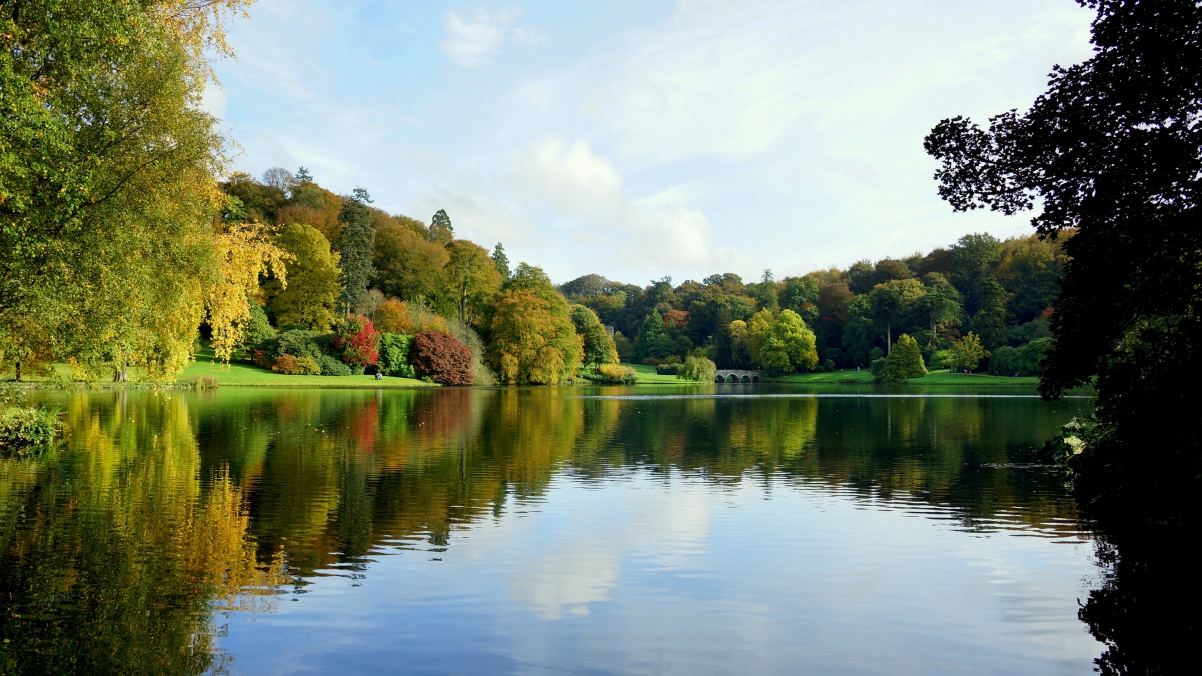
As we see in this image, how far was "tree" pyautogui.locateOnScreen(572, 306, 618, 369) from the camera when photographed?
294 ft

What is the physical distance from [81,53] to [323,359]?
50.5 m

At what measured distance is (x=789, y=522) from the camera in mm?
12180

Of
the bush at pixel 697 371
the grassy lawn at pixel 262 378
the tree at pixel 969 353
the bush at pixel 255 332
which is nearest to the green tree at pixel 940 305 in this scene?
the tree at pixel 969 353

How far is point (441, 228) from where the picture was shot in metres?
98.6

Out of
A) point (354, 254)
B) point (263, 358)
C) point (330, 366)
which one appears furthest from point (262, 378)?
point (354, 254)

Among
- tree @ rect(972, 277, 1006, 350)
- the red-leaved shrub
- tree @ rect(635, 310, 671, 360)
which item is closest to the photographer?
the red-leaved shrub

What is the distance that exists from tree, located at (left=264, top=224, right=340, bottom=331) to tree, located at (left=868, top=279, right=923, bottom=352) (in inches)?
2565

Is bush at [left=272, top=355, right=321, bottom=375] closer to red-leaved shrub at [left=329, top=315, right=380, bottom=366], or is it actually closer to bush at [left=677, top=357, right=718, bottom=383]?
red-leaved shrub at [left=329, top=315, right=380, bottom=366]

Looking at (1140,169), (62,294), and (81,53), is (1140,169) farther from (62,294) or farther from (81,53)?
(62,294)

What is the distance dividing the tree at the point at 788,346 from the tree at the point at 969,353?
59.5 feet

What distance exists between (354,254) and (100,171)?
57.2 m

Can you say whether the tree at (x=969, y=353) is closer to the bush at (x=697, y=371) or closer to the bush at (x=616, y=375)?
the bush at (x=697, y=371)

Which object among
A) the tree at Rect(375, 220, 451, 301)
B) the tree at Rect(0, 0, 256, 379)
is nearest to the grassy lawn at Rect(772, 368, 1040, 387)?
the tree at Rect(375, 220, 451, 301)

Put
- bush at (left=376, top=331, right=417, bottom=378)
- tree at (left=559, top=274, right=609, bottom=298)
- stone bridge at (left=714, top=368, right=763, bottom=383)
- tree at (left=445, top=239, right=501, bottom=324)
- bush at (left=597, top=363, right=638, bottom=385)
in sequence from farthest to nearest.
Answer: tree at (left=559, top=274, right=609, bottom=298), stone bridge at (left=714, top=368, right=763, bottom=383), bush at (left=597, top=363, right=638, bottom=385), tree at (left=445, top=239, right=501, bottom=324), bush at (left=376, top=331, right=417, bottom=378)
